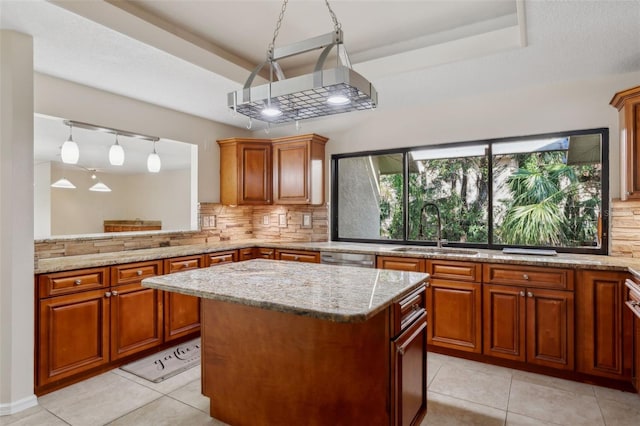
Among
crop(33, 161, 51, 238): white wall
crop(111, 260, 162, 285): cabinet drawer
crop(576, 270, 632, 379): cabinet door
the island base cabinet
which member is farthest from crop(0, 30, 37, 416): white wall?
crop(33, 161, 51, 238): white wall

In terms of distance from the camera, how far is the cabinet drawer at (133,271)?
2822mm

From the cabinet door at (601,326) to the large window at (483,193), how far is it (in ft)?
2.15

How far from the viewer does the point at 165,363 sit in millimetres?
2955

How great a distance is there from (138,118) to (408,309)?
329cm

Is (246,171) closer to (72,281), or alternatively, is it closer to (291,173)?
(291,173)

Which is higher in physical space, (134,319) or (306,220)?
(306,220)

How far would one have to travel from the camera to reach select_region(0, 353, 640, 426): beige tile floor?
2.15 meters

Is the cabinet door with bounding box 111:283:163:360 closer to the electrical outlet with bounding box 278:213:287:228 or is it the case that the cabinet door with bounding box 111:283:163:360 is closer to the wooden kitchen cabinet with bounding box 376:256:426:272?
the electrical outlet with bounding box 278:213:287:228

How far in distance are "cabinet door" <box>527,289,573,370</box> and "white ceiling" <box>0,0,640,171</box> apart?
181 centimetres

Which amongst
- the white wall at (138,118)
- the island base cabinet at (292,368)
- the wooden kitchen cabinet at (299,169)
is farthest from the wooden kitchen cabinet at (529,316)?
the white wall at (138,118)

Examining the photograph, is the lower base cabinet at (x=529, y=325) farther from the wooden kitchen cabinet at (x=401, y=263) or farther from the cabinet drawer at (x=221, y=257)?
the cabinet drawer at (x=221, y=257)

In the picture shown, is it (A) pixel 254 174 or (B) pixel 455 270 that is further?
(A) pixel 254 174

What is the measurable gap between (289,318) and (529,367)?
2239 mm

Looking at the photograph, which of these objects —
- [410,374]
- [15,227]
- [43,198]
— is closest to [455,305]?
[410,374]
